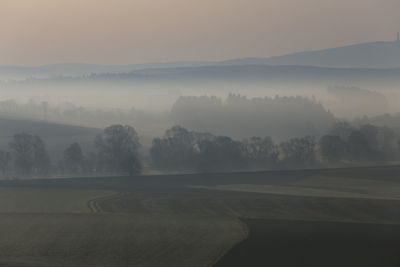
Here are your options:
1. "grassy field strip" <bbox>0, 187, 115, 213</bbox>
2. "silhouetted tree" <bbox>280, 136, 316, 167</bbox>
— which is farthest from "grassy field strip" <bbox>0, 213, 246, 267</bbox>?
"silhouetted tree" <bbox>280, 136, 316, 167</bbox>

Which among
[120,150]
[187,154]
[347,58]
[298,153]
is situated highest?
[347,58]

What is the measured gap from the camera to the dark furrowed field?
33.7m

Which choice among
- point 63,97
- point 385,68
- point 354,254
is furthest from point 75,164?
point 63,97

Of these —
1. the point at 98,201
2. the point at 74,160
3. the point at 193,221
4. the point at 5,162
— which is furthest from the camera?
the point at 74,160

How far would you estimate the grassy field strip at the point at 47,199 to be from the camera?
170ft

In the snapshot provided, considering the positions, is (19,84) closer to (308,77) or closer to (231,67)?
(231,67)

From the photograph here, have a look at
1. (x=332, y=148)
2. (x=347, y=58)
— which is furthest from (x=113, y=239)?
(x=347, y=58)

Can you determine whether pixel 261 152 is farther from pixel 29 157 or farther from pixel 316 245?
pixel 316 245

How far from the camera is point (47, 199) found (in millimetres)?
57188

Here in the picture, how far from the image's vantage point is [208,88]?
178750mm

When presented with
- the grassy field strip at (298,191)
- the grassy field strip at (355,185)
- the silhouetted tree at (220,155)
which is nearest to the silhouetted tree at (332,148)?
the silhouetted tree at (220,155)

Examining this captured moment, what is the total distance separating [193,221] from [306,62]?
141207 mm

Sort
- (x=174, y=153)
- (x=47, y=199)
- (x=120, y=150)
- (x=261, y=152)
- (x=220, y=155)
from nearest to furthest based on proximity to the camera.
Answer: (x=47, y=199), (x=120, y=150), (x=220, y=155), (x=174, y=153), (x=261, y=152)

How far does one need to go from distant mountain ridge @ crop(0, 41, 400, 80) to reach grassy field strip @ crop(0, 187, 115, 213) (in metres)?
88.4
